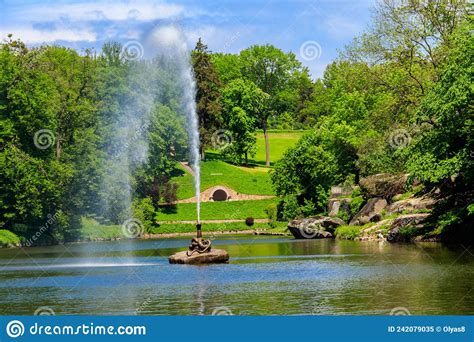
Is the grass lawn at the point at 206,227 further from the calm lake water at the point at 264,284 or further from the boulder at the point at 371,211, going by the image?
the calm lake water at the point at 264,284

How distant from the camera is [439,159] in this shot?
4956 centimetres

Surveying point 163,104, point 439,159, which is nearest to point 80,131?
point 163,104

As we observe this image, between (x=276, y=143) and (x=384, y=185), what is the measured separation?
83546mm

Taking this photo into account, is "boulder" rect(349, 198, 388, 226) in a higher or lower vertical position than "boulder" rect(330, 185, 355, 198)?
lower

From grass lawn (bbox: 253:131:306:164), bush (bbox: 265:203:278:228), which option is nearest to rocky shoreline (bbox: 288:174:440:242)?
bush (bbox: 265:203:278:228)

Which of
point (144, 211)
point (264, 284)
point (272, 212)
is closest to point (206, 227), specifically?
point (144, 211)

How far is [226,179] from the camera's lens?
115 meters

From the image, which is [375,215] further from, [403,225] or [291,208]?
[291,208]

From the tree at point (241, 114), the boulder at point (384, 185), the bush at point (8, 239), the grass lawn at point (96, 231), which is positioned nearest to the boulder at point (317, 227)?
the boulder at point (384, 185)

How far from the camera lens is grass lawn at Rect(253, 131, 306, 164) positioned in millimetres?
142000

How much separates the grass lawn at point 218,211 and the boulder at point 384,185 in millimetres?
34691

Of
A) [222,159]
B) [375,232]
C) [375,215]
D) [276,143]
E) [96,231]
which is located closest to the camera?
[375,232]

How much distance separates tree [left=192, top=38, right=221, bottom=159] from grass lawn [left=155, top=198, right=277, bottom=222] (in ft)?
53.9

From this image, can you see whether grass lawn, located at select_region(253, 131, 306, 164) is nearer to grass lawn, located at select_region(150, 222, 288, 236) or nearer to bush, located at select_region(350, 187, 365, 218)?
grass lawn, located at select_region(150, 222, 288, 236)
